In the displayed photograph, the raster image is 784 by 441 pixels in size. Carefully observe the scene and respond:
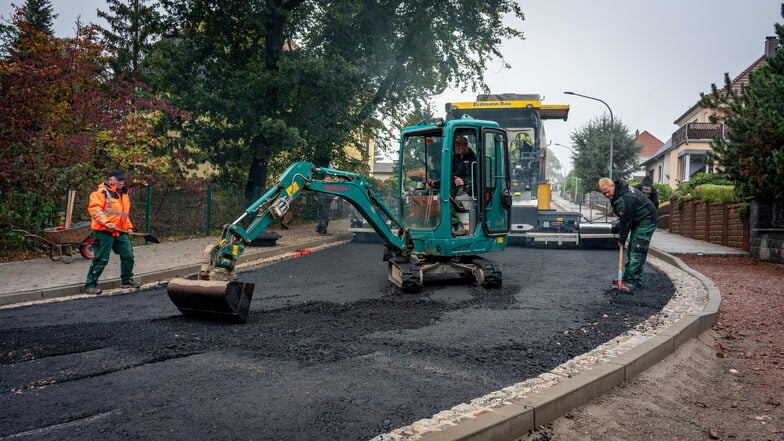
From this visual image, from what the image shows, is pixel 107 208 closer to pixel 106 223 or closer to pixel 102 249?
pixel 106 223

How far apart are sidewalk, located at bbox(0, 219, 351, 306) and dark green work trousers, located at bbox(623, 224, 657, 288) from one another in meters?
7.66

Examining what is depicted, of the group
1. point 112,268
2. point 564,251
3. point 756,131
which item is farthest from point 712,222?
point 112,268

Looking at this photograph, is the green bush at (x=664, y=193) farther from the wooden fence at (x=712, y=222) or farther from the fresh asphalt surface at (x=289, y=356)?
the fresh asphalt surface at (x=289, y=356)

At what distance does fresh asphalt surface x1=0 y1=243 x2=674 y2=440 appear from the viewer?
3.74 m

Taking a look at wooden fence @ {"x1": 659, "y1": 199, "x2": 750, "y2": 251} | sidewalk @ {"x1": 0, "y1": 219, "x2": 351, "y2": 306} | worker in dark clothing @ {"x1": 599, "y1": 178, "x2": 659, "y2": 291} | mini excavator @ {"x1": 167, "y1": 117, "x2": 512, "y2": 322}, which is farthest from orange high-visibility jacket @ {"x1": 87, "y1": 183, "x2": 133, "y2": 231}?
wooden fence @ {"x1": 659, "y1": 199, "x2": 750, "y2": 251}

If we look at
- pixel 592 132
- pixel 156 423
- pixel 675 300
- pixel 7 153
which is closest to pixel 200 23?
pixel 7 153

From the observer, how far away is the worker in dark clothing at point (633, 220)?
29.1 ft

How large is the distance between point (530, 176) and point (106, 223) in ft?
35.8

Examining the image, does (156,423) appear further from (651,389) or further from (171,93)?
(171,93)

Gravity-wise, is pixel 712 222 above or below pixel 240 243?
below

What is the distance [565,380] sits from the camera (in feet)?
14.5

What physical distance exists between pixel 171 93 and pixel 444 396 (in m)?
15.6

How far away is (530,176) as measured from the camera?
53.1 ft

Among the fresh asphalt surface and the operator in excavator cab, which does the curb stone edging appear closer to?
the fresh asphalt surface
